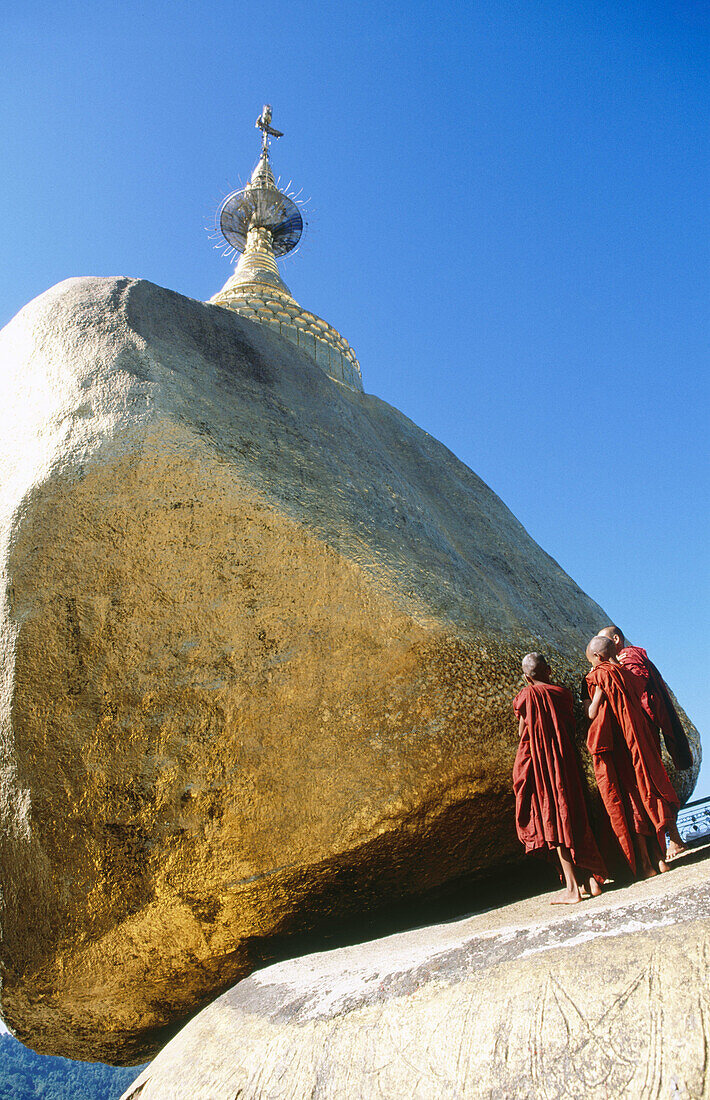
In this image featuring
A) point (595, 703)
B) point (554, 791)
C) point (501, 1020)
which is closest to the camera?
point (501, 1020)

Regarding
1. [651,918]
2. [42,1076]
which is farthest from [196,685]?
[42,1076]

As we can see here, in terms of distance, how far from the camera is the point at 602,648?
379cm

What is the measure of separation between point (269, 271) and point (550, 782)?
32.0 feet

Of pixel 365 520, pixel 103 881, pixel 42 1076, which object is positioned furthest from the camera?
pixel 42 1076

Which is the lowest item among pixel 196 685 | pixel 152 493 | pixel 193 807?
pixel 193 807

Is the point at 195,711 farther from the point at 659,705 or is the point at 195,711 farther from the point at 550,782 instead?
the point at 659,705

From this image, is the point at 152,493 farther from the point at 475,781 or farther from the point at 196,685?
the point at 475,781

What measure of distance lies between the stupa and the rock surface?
5.31 metres

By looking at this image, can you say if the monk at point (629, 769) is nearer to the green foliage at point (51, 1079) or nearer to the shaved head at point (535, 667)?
the shaved head at point (535, 667)

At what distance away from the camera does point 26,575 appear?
365 centimetres

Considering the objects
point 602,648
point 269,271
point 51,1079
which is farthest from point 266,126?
point 51,1079

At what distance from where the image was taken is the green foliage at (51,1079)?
3669cm

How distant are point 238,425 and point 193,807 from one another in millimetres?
2124

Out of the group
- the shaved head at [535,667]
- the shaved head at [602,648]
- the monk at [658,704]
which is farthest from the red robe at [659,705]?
the shaved head at [535,667]
